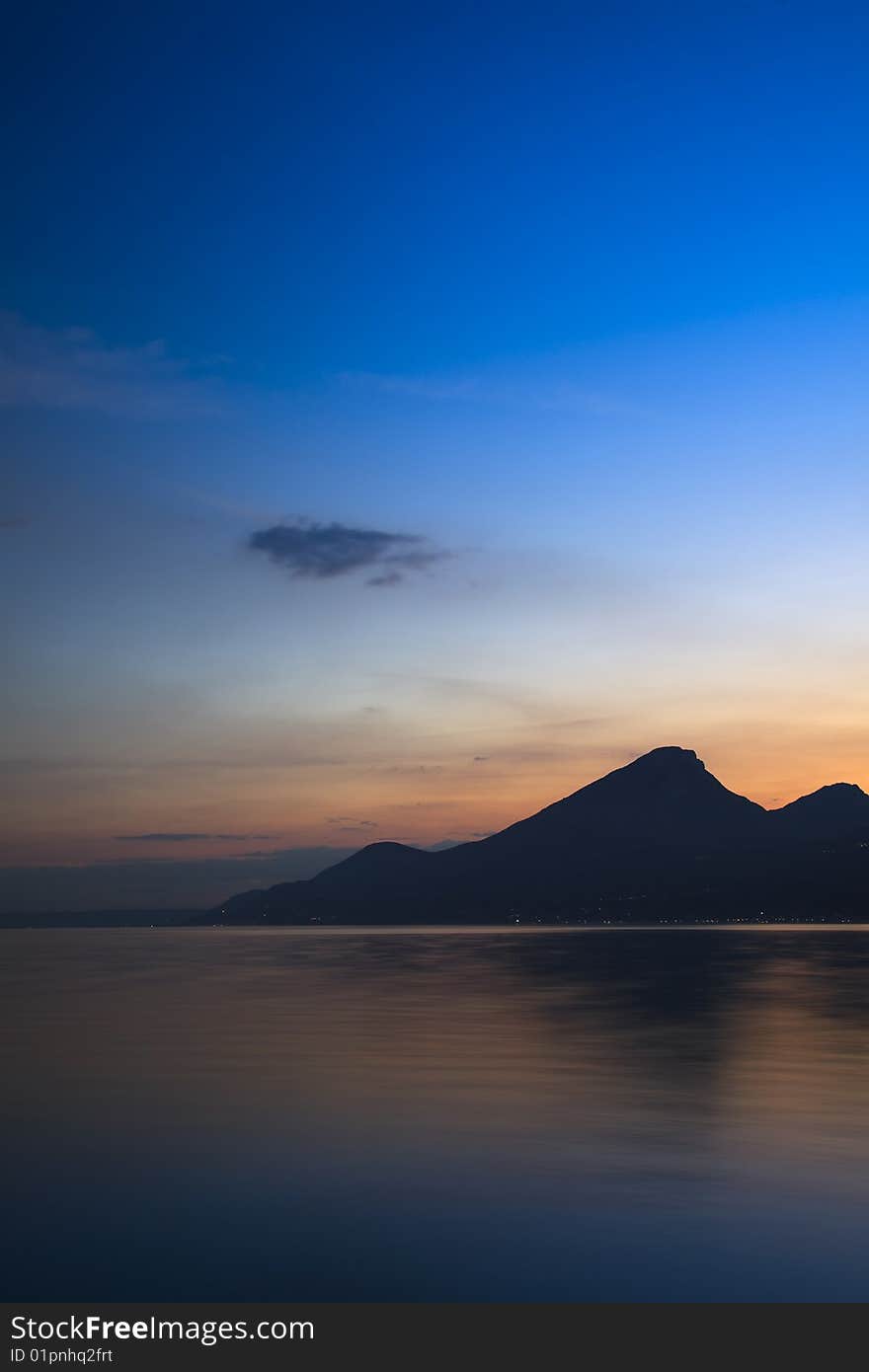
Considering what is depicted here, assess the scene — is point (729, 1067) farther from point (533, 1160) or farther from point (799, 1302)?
point (799, 1302)

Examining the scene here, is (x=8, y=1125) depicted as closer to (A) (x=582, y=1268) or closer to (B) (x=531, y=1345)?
(A) (x=582, y=1268)

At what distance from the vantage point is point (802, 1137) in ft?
91.1

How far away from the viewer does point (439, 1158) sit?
84.8ft

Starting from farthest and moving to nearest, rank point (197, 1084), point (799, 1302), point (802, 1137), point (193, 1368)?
point (197, 1084) < point (802, 1137) < point (799, 1302) < point (193, 1368)

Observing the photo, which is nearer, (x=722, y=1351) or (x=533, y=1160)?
(x=722, y=1351)

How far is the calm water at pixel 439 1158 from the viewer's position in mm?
17828

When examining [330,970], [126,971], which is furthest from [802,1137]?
[126,971]

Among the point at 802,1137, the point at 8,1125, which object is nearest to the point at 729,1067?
the point at 802,1137

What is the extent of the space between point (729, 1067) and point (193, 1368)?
29.4 m

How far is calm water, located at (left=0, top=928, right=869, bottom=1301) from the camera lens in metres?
17.8

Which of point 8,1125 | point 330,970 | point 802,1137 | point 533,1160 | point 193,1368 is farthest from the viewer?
point 330,970

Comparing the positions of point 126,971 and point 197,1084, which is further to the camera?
point 126,971

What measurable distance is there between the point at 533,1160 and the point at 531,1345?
11.1m

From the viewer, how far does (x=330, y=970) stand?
116625 millimetres
